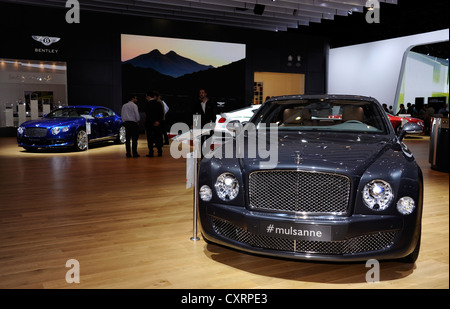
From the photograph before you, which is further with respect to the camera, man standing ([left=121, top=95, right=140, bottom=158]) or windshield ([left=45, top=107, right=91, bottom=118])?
windshield ([left=45, top=107, right=91, bottom=118])

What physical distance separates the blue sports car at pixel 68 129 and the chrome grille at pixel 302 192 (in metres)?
8.48

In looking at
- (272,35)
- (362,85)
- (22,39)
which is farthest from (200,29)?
(362,85)

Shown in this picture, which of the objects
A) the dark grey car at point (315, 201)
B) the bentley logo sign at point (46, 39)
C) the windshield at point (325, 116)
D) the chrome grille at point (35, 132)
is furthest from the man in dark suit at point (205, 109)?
the bentley logo sign at point (46, 39)

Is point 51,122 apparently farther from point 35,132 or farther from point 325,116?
point 325,116

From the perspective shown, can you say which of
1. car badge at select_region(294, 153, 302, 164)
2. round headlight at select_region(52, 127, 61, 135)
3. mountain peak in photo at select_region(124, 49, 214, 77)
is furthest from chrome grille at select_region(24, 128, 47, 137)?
car badge at select_region(294, 153, 302, 164)

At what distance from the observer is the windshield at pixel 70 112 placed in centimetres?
1112

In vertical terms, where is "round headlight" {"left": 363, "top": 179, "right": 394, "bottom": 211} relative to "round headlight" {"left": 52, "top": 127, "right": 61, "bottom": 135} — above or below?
below

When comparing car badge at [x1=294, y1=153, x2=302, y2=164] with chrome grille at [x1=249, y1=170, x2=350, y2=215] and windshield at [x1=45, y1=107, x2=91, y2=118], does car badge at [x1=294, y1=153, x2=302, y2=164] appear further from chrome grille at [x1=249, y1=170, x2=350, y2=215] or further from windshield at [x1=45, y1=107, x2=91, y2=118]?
windshield at [x1=45, y1=107, x2=91, y2=118]

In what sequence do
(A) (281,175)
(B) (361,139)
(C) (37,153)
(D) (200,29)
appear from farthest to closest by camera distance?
1. (D) (200,29)
2. (C) (37,153)
3. (B) (361,139)
4. (A) (281,175)

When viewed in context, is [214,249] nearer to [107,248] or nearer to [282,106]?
[107,248]

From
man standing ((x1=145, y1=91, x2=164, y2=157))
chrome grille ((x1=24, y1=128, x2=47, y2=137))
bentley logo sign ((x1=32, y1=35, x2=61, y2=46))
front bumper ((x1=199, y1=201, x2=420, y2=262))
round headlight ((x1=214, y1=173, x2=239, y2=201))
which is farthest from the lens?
bentley logo sign ((x1=32, y1=35, x2=61, y2=46))

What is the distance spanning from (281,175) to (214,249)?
3.53ft

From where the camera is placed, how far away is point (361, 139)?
348cm

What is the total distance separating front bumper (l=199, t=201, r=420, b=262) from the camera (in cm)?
270
